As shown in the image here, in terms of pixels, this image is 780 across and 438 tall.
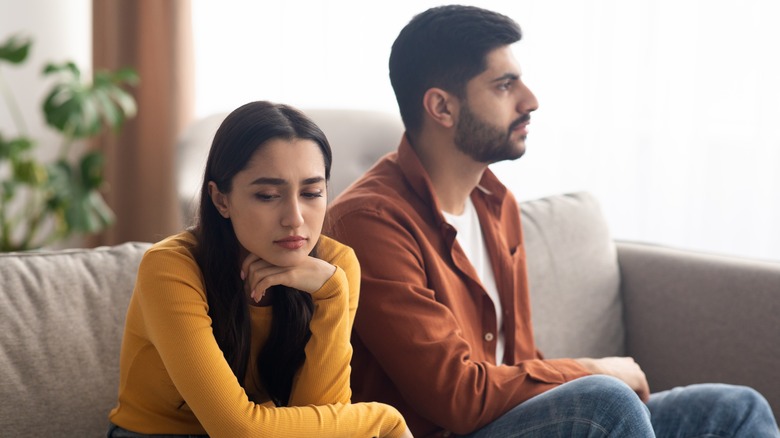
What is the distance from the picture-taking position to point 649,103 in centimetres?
280

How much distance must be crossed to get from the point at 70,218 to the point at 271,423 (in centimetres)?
227

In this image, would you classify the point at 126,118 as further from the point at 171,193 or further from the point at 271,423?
the point at 271,423

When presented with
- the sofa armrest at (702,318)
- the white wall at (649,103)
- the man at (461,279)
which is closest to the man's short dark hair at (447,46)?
the man at (461,279)

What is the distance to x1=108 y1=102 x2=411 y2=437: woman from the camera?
1281 millimetres

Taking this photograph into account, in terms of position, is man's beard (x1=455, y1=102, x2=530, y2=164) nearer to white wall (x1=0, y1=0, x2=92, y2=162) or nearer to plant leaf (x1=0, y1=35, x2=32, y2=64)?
plant leaf (x1=0, y1=35, x2=32, y2=64)

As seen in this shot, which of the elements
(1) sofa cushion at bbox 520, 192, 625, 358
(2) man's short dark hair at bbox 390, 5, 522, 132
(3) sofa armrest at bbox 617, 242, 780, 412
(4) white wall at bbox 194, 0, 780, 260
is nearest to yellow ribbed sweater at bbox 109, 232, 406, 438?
(2) man's short dark hair at bbox 390, 5, 522, 132

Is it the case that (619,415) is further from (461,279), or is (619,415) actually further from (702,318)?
(702,318)

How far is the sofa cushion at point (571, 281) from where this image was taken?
211cm

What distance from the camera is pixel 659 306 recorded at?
2160 mm

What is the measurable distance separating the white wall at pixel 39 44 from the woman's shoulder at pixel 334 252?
261 centimetres

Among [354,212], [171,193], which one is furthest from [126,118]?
[354,212]

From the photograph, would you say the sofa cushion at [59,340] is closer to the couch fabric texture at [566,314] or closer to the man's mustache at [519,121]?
the couch fabric texture at [566,314]

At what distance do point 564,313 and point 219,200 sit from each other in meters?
1.02

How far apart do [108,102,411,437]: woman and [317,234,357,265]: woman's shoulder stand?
0.02m
